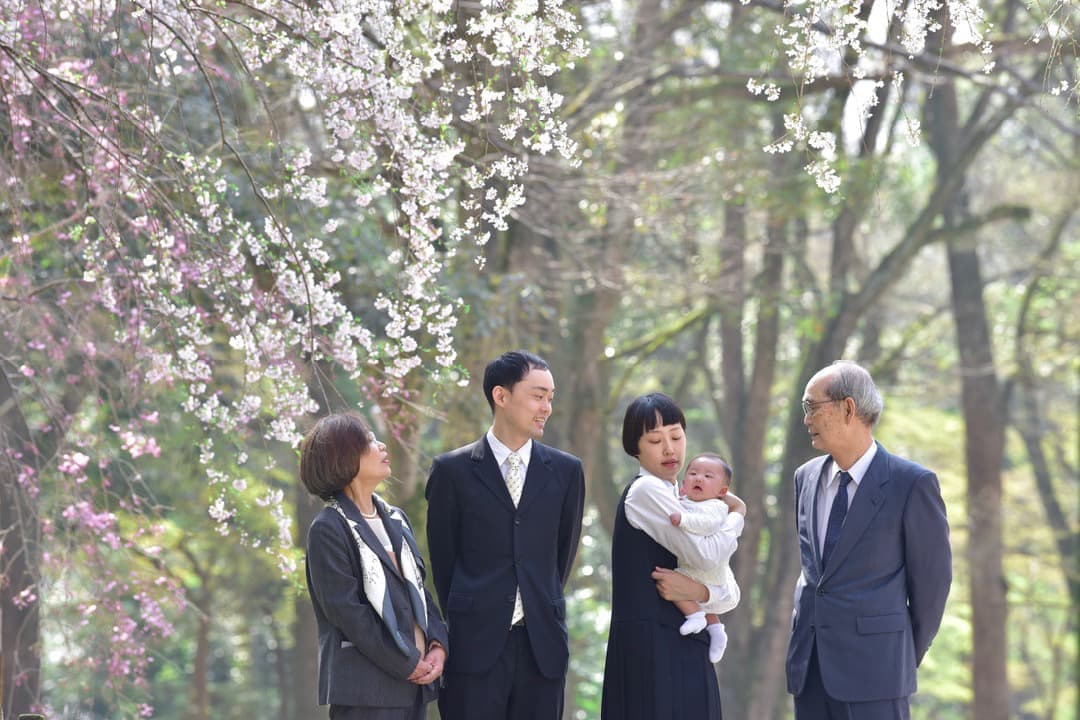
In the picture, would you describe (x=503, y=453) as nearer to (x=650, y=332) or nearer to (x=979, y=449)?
(x=650, y=332)

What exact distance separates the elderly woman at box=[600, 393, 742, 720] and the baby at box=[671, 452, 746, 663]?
0.9 inches

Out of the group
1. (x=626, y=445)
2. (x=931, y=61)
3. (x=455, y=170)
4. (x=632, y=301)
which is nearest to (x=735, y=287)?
(x=632, y=301)

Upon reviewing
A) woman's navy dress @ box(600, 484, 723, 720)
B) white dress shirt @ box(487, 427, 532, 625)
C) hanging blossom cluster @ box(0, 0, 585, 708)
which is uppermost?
hanging blossom cluster @ box(0, 0, 585, 708)

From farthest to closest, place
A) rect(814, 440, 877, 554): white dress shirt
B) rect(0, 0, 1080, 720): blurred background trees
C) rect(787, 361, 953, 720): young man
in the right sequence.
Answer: rect(0, 0, 1080, 720): blurred background trees < rect(814, 440, 877, 554): white dress shirt < rect(787, 361, 953, 720): young man

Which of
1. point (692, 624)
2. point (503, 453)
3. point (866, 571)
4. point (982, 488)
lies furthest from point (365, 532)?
point (982, 488)

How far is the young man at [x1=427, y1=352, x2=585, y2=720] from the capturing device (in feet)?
13.8

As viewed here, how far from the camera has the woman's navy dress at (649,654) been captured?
4.15 meters

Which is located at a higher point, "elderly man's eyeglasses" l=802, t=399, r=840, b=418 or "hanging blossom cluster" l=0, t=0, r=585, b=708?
"hanging blossom cluster" l=0, t=0, r=585, b=708

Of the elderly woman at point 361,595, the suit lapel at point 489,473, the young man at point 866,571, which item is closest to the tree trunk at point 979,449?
the young man at point 866,571

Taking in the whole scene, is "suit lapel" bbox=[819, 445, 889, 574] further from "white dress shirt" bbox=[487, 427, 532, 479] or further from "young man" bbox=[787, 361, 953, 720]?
"white dress shirt" bbox=[487, 427, 532, 479]

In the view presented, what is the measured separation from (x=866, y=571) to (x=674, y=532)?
0.57m

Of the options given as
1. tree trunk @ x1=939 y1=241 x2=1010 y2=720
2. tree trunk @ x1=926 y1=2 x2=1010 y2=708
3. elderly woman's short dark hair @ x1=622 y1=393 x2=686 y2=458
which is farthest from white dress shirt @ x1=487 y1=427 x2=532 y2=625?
tree trunk @ x1=939 y1=241 x2=1010 y2=720

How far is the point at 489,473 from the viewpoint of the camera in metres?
4.34

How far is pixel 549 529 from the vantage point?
4.35 m
